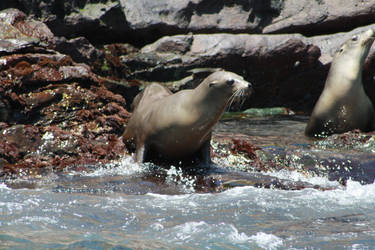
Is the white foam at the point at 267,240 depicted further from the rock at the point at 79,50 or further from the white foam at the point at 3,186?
the rock at the point at 79,50

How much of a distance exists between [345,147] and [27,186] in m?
4.61

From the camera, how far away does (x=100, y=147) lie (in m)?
7.15

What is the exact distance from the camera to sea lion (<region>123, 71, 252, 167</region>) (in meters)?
6.38

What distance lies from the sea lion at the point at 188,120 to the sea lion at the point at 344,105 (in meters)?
3.62

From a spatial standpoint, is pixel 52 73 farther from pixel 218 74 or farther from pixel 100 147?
pixel 218 74

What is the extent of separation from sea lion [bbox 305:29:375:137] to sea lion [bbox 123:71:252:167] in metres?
3.62

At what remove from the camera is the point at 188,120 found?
21.1 feet

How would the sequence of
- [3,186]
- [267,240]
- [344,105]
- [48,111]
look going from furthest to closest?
[344,105]
[48,111]
[3,186]
[267,240]

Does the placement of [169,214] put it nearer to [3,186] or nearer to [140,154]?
[3,186]

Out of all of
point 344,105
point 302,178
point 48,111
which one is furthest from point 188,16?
point 302,178

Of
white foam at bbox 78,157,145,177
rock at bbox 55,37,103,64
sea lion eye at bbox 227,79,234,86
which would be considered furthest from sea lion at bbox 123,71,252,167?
rock at bbox 55,37,103,64

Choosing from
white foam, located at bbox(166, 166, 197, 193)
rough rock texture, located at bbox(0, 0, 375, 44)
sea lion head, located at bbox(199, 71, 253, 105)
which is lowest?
white foam, located at bbox(166, 166, 197, 193)

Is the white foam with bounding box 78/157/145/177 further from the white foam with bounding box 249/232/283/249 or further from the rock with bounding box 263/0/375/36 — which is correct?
the rock with bounding box 263/0/375/36

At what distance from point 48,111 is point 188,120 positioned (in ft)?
6.71
